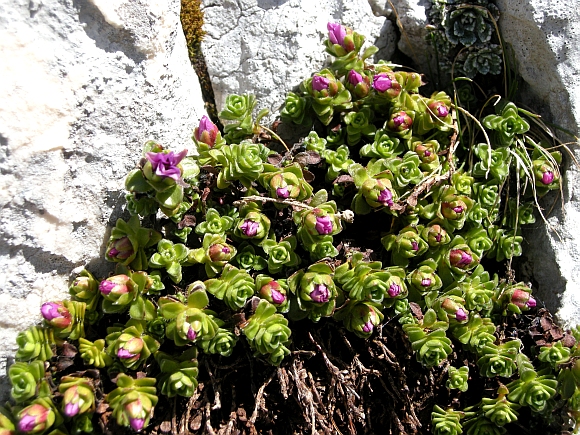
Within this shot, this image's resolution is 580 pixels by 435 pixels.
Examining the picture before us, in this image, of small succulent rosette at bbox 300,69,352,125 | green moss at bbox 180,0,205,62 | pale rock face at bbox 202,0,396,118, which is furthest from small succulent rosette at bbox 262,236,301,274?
green moss at bbox 180,0,205,62

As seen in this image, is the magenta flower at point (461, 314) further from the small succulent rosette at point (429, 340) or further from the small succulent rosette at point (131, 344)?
the small succulent rosette at point (131, 344)

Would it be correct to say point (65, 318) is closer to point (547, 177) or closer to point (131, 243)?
point (131, 243)

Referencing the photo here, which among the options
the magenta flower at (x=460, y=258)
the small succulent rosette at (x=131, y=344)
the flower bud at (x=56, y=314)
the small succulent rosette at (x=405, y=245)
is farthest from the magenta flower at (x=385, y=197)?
the flower bud at (x=56, y=314)

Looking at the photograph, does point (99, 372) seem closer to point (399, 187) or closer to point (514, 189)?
point (399, 187)

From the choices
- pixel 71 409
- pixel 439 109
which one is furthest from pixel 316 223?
pixel 71 409

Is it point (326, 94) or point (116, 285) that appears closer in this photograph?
point (116, 285)

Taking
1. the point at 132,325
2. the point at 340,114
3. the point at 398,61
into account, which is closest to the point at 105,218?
the point at 132,325
